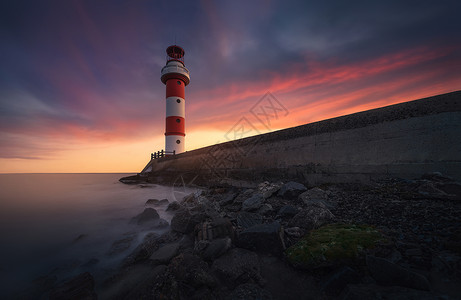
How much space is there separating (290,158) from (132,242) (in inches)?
193

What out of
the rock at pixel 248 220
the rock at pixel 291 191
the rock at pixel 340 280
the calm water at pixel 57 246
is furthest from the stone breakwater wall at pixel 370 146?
the calm water at pixel 57 246

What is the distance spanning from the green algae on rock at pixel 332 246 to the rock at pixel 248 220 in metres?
1.03

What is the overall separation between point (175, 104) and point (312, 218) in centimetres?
1808

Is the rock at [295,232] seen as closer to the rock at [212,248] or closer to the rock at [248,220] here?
the rock at [248,220]

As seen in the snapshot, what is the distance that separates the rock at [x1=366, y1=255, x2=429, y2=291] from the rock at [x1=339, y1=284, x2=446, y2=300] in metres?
0.08

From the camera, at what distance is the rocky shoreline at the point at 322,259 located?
1.51 metres

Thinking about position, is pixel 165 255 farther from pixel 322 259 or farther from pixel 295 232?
pixel 322 259

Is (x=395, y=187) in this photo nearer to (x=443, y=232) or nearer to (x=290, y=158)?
(x=443, y=232)

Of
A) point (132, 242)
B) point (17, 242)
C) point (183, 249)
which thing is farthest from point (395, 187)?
point (17, 242)

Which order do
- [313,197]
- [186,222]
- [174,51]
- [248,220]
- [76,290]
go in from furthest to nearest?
1. [174,51]
2. [313,197]
3. [186,222]
4. [248,220]
5. [76,290]

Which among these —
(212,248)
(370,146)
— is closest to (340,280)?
(212,248)

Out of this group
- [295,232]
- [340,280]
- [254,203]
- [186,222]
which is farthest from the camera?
[254,203]

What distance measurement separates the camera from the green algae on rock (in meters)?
1.79

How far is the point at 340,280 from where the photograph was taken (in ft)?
5.26
